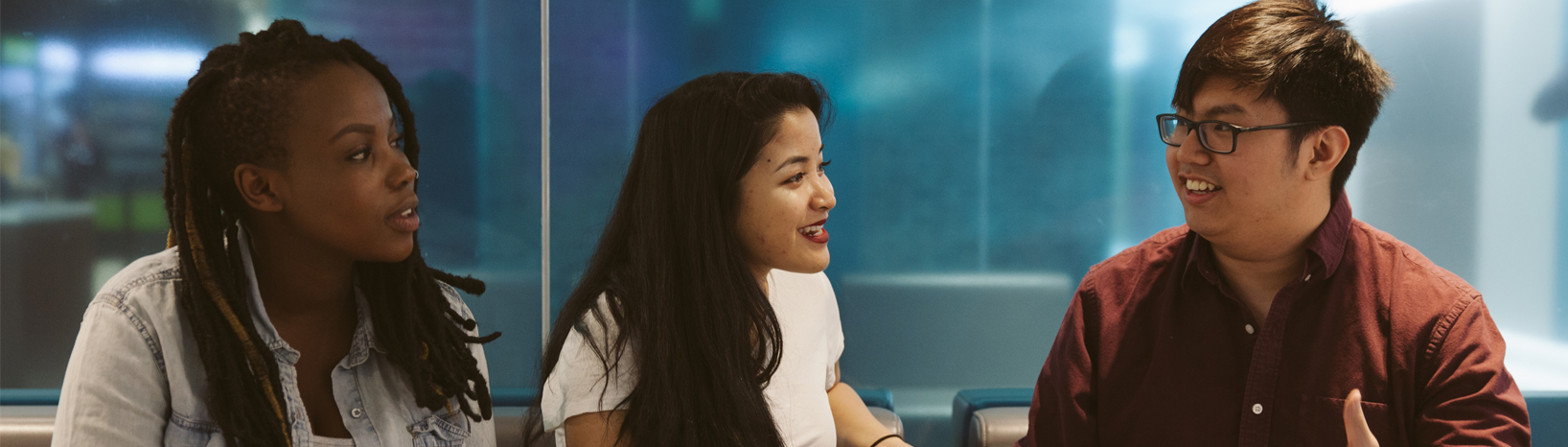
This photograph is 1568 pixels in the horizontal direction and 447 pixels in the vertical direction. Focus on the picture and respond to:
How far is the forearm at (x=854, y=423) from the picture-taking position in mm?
1891

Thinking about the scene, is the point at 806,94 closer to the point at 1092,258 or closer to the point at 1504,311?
the point at 1092,258

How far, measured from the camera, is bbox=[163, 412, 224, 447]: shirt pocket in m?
1.19

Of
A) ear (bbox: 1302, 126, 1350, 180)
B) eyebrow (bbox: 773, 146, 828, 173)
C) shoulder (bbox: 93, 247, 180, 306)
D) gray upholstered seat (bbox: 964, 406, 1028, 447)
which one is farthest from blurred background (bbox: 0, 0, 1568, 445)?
shoulder (bbox: 93, 247, 180, 306)

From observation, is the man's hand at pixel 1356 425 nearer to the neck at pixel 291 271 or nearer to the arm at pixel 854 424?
the arm at pixel 854 424

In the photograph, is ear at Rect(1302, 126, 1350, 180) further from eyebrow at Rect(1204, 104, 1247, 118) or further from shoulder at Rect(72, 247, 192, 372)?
shoulder at Rect(72, 247, 192, 372)

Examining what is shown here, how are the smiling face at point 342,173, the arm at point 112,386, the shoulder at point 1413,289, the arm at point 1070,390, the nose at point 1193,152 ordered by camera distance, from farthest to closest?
1. the arm at point 1070,390
2. the nose at point 1193,152
3. the shoulder at point 1413,289
4. the smiling face at point 342,173
5. the arm at point 112,386

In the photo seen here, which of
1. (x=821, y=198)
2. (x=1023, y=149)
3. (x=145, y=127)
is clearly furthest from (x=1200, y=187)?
(x=145, y=127)

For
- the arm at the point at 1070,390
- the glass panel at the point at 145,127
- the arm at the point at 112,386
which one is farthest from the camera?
the glass panel at the point at 145,127

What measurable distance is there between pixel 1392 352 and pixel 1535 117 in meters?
1.77

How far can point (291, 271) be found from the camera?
1.33 meters

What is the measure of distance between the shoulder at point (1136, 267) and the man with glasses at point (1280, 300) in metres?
0.03

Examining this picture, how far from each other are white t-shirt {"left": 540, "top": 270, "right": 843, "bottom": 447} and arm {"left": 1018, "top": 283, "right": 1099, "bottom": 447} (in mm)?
401

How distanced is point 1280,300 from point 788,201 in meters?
0.82

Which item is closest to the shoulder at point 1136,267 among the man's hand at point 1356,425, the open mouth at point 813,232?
the man's hand at point 1356,425
